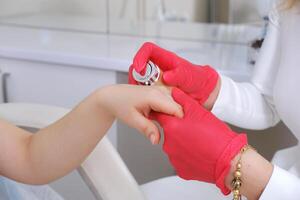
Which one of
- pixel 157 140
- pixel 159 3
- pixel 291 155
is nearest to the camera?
pixel 157 140

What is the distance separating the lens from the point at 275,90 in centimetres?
80

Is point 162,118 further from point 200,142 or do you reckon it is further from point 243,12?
point 243,12

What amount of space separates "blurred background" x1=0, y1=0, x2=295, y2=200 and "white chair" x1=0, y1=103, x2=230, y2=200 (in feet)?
0.64

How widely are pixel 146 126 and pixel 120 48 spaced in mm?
750

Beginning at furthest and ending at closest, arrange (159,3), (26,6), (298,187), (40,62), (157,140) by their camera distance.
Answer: (26,6) → (159,3) → (40,62) → (298,187) → (157,140)

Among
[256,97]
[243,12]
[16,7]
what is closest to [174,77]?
[256,97]

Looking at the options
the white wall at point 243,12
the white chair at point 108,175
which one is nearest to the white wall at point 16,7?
the white wall at point 243,12

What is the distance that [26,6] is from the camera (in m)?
1.71

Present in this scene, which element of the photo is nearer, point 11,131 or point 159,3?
point 11,131

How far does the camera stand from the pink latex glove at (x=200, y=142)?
0.58m

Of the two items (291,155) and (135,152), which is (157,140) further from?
(135,152)

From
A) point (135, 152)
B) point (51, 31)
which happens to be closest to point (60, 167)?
point (135, 152)

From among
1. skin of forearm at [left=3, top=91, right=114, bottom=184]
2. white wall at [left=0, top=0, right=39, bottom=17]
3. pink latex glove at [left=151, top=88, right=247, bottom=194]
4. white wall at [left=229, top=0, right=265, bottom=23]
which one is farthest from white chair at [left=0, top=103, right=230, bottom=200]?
white wall at [left=0, top=0, right=39, bottom=17]

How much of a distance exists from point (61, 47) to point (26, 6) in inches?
20.3
